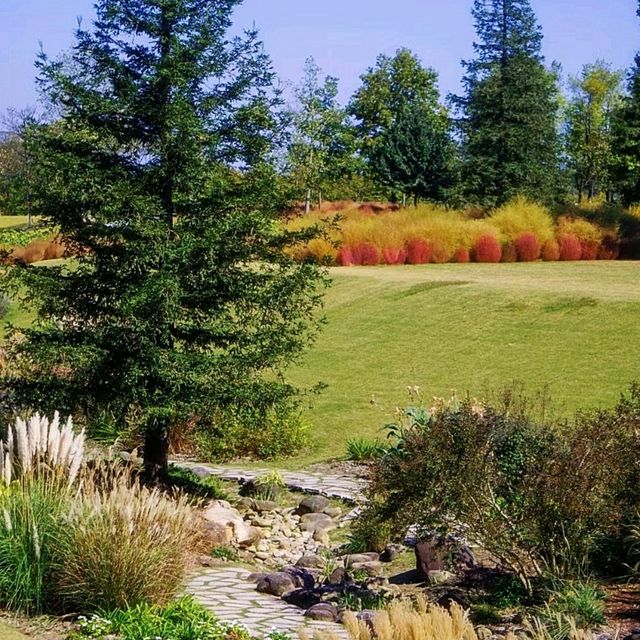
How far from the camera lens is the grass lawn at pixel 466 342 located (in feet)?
49.5

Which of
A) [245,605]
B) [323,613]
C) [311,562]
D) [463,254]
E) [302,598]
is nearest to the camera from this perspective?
[323,613]

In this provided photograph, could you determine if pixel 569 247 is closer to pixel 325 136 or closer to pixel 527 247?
pixel 527 247

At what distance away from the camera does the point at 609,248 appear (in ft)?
97.3

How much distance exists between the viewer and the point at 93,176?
33.5 ft

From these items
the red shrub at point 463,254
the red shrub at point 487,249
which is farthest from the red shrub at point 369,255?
the red shrub at point 487,249

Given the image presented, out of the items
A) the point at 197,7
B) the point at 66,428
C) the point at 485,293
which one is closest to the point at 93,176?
the point at 197,7

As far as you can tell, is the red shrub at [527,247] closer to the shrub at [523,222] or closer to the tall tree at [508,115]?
the shrub at [523,222]

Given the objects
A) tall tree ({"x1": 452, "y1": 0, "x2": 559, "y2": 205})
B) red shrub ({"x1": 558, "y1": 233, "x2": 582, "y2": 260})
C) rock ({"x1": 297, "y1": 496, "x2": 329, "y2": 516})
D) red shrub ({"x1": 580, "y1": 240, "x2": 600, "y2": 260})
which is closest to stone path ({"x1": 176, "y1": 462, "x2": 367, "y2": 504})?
rock ({"x1": 297, "y1": 496, "x2": 329, "y2": 516})

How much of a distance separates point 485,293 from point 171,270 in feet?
40.1

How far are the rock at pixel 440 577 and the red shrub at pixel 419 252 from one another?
21.6 metres

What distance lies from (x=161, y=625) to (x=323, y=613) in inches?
49.6

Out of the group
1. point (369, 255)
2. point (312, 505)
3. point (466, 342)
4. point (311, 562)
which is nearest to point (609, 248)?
point (369, 255)

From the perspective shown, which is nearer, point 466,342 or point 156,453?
point 156,453

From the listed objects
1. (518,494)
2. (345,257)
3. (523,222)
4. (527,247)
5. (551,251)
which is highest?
(523,222)
